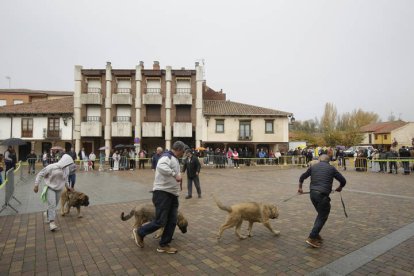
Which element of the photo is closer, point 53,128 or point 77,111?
point 77,111

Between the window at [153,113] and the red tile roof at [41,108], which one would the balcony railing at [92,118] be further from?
the window at [153,113]

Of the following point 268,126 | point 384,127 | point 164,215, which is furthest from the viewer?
point 384,127

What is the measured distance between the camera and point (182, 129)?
32406 mm

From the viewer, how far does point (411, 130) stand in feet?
177

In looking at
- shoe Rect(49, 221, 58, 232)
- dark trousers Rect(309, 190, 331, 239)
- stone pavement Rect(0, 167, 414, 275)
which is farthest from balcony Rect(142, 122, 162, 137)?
dark trousers Rect(309, 190, 331, 239)

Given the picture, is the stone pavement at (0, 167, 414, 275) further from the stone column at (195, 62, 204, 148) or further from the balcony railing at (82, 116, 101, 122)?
the balcony railing at (82, 116, 101, 122)

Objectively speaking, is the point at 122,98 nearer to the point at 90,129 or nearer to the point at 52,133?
the point at 90,129

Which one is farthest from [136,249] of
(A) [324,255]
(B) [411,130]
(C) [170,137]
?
(B) [411,130]

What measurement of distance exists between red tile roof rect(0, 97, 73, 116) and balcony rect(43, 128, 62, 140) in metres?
2.10

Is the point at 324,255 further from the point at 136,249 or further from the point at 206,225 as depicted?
the point at 136,249

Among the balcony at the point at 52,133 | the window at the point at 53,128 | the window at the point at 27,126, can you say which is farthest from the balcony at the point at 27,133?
the window at the point at 53,128

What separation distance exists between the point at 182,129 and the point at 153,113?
4.25 m

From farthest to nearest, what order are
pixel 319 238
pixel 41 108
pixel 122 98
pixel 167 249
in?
pixel 41 108
pixel 122 98
pixel 319 238
pixel 167 249

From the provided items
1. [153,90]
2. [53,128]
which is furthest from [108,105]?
[53,128]
